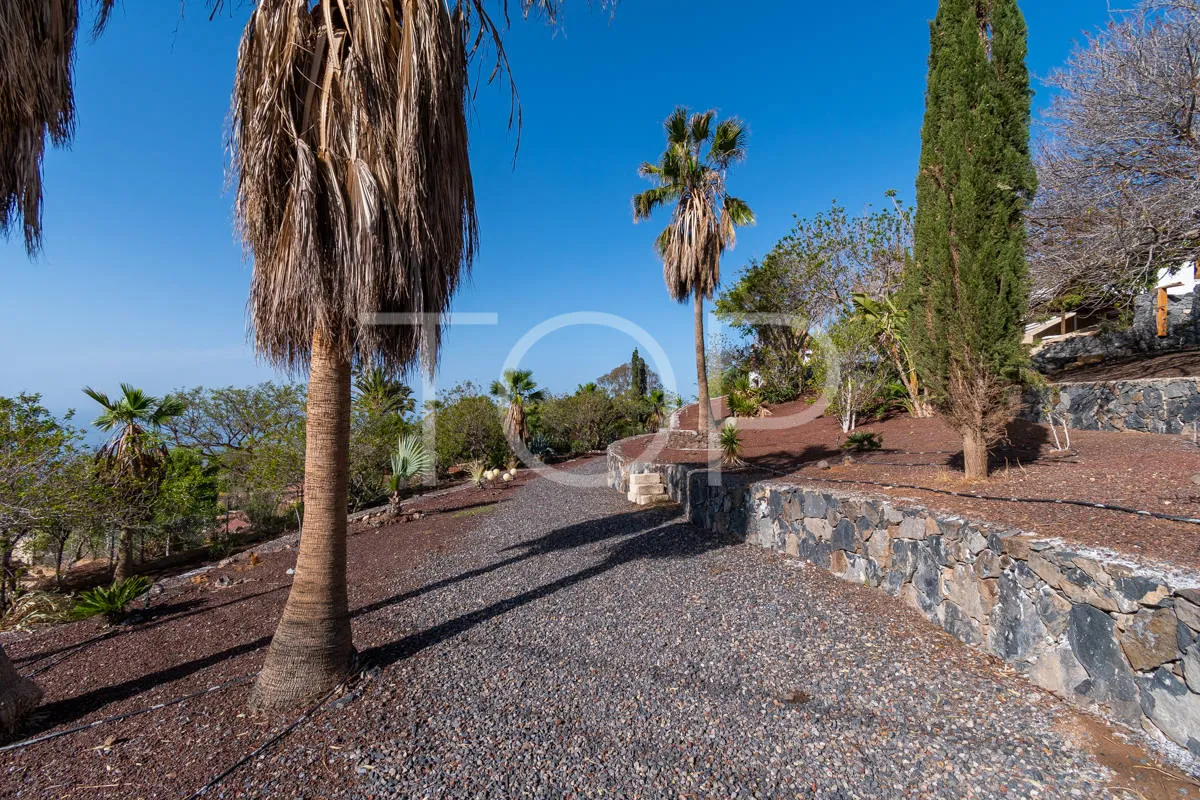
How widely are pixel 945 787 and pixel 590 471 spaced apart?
14.3 metres

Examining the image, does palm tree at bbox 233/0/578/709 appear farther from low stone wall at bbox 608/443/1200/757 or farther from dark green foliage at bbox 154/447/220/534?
dark green foliage at bbox 154/447/220/534

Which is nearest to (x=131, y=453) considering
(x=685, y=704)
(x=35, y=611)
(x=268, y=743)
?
(x=35, y=611)

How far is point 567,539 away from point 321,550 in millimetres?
4635

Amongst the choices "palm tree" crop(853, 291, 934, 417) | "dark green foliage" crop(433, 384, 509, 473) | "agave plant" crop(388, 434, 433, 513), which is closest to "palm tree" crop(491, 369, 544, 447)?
"dark green foliage" crop(433, 384, 509, 473)

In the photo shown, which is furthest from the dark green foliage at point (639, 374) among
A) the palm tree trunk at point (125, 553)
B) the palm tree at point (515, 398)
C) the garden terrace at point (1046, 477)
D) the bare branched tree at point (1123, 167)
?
the palm tree trunk at point (125, 553)

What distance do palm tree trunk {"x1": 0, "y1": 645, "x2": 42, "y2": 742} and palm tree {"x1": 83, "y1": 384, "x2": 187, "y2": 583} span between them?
20.3 ft

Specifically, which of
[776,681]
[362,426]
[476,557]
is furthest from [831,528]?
[362,426]

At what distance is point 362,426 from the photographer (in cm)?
1267

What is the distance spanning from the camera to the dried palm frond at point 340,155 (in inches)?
137

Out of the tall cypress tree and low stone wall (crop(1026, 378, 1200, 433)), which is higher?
the tall cypress tree

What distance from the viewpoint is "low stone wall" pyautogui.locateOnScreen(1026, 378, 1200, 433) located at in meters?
7.87

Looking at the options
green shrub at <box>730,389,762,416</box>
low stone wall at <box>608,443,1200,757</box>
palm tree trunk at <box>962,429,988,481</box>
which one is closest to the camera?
low stone wall at <box>608,443,1200,757</box>

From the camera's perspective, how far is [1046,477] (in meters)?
5.73

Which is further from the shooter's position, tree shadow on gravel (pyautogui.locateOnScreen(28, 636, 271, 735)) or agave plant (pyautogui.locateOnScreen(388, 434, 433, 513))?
agave plant (pyautogui.locateOnScreen(388, 434, 433, 513))
